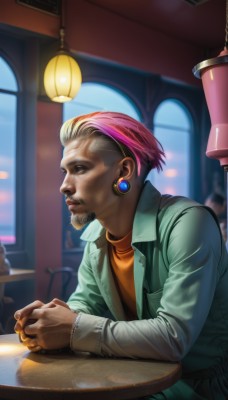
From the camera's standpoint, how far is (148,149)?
1524 mm

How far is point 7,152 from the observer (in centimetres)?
466

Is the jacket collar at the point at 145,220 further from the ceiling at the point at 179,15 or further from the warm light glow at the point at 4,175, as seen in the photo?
the ceiling at the point at 179,15

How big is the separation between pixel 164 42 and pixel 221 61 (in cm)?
446

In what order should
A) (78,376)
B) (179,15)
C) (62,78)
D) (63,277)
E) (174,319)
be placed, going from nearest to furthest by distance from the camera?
(78,376) → (174,319) → (62,78) → (63,277) → (179,15)

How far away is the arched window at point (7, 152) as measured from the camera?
461 cm

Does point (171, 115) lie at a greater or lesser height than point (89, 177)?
greater

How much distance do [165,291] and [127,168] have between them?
1.33 ft

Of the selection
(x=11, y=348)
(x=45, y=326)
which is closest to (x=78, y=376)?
(x=45, y=326)

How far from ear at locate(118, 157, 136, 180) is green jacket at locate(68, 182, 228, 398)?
0.09 meters

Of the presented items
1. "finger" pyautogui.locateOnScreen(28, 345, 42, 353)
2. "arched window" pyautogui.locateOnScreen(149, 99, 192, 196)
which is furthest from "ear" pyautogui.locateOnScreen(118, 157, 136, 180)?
"arched window" pyautogui.locateOnScreen(149, 99, 192, 196)

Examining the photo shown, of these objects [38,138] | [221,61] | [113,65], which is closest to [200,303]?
[221,61]

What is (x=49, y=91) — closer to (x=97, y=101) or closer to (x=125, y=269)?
(x=97, y=101)

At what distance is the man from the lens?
1.25 meters

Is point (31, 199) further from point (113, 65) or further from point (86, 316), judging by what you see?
point (86, 316)
